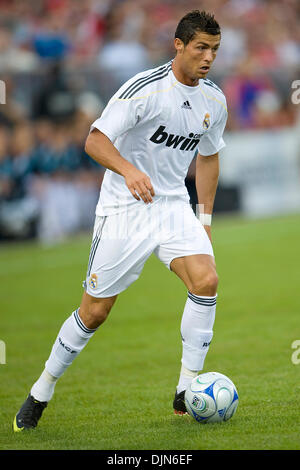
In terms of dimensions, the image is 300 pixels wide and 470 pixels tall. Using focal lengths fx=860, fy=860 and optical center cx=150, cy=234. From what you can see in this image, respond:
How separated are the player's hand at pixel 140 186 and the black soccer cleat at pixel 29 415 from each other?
5.30 ft

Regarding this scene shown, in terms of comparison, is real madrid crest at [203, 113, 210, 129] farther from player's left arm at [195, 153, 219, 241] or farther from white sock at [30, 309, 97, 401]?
white sock at [30, 309, 97, 401]

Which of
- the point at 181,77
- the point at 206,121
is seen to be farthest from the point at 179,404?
the point at 181,77

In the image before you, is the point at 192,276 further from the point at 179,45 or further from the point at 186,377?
the point at 179,45

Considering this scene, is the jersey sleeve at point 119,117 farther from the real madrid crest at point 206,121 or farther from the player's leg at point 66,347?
the player's leg at point 66,347

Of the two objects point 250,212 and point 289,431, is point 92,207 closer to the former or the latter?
point 250,212

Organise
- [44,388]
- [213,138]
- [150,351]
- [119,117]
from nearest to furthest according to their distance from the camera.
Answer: [119,117] < [44,388] < [213,138] < [150,351]

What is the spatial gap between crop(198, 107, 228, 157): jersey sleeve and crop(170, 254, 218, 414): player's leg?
0.93 meters

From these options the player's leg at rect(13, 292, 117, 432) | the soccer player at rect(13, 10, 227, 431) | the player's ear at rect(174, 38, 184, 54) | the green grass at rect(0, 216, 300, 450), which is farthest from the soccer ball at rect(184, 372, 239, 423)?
the player's ear at rect(174, 38, 184, 54)

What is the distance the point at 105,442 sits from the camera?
16.7ft

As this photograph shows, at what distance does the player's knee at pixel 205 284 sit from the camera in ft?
18.0

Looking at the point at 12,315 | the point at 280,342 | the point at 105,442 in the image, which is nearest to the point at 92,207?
the point at 12,315

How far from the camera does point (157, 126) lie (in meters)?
5.71

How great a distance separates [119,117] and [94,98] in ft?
38.1

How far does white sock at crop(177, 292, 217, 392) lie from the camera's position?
18.3 feet
